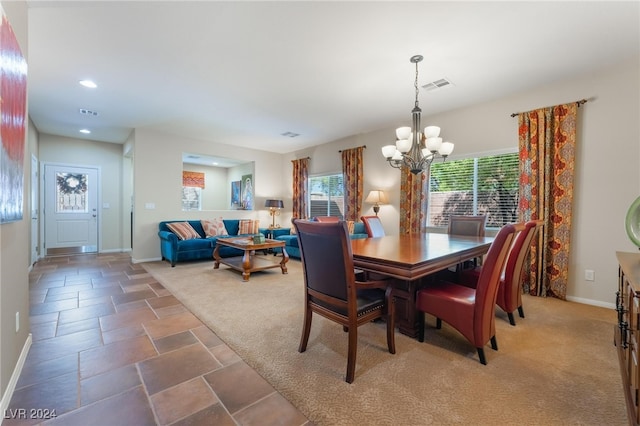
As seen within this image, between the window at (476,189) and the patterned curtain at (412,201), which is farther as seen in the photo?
the patterned curtain at (412,201)

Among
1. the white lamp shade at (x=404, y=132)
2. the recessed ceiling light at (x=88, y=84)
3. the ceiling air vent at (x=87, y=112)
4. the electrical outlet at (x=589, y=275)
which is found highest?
the ceiling air vent at (x=87, y=112)

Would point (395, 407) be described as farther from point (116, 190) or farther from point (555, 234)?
point (116, 190)

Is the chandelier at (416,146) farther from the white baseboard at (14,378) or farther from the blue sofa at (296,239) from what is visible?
the white baseboard at (14,378)

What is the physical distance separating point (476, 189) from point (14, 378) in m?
5.08

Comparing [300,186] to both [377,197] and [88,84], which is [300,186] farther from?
[88,84]

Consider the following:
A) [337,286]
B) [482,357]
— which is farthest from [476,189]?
[337,286]

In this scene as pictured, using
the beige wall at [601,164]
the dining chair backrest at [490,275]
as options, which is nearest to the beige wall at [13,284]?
the dining chair backrest at [490,275]

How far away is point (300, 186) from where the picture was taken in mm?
6918

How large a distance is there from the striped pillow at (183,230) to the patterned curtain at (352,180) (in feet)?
10.5

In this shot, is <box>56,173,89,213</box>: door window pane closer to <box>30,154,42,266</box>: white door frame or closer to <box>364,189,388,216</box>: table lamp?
<box>30,154,42,266</box>: white door frame

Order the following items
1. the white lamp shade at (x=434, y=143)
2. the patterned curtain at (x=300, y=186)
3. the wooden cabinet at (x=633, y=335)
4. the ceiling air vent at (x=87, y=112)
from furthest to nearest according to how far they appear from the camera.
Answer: the patterned curtain at (x=300, y=186) → the ceiling air vent at (x=87, y=112) → the white lamp shade at (x=434, y=143) → the wooden cabinet at (x=633, y=335)

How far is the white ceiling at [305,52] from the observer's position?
2.14 metres

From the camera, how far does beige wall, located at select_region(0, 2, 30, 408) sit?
57.7 inches

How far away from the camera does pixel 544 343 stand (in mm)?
2199
